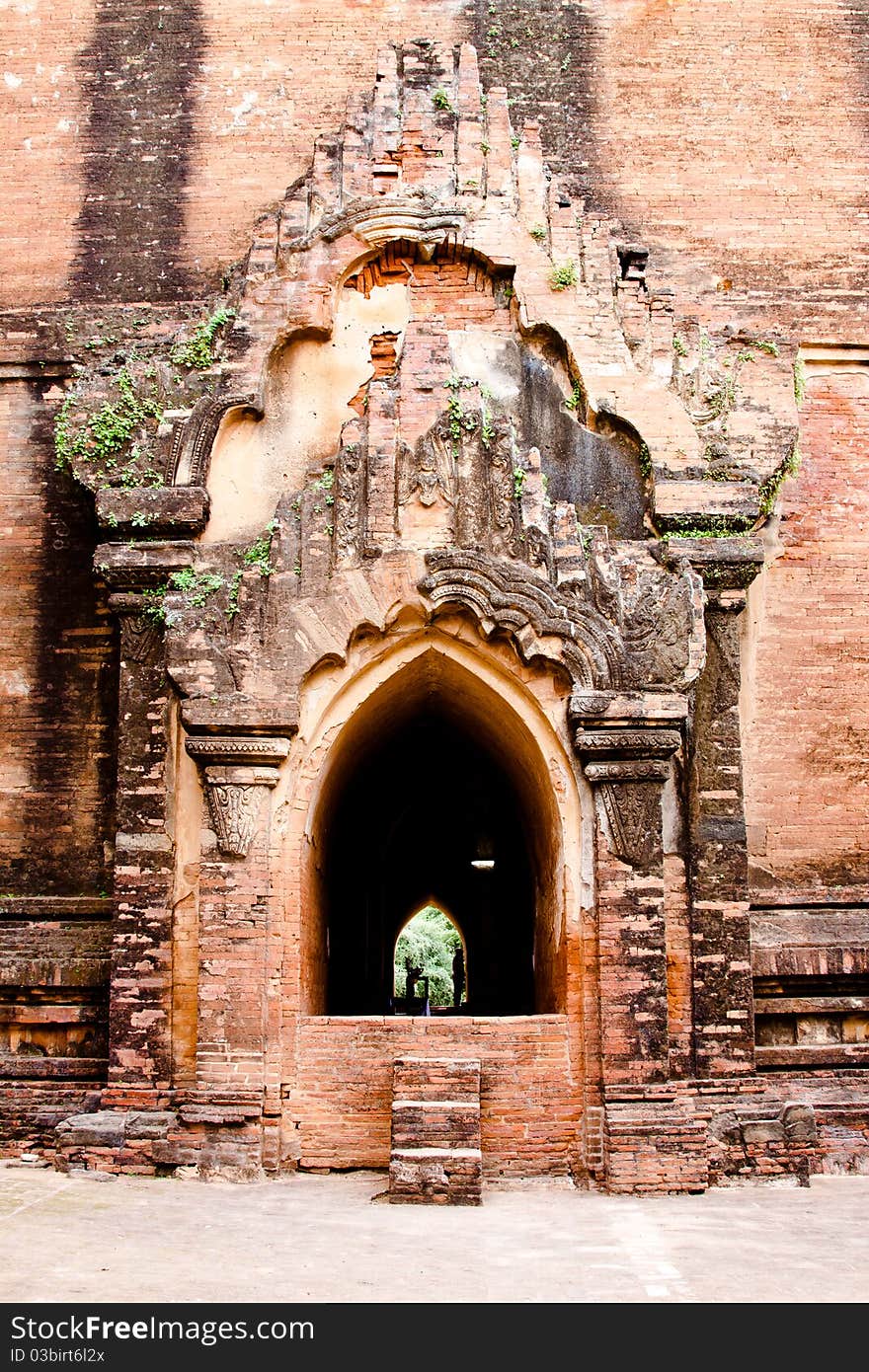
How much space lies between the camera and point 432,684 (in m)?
11.9

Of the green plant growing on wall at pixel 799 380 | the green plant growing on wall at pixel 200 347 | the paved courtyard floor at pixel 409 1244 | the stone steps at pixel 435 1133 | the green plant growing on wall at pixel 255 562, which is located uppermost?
the green plant growing on wall at pixel 799 380

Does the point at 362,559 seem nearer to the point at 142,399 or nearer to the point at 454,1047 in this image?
the point at 142,399

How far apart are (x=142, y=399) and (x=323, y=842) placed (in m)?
4.00

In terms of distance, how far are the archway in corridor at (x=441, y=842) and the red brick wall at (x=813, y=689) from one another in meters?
2.24

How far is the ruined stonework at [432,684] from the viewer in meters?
9.91

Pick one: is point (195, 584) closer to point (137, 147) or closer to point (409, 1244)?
point (409, 1244)

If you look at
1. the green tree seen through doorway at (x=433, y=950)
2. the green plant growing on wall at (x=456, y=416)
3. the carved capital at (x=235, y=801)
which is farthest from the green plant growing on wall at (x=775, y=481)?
the green tree seen through doorway at (x=433, y=950)

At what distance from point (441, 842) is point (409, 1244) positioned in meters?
14.4

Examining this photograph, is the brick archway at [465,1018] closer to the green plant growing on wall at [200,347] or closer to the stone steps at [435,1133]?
the stone steps at [435,1133]

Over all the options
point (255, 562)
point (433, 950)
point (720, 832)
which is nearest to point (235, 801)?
point (255, 562)

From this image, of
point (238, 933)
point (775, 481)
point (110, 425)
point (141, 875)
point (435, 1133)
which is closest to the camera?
point (435, 1133)

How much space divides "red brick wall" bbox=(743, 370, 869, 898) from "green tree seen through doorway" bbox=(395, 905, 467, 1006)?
31.7 meters

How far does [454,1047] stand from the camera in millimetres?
9984

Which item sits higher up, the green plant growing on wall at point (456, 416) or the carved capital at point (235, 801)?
the green plant growing on wall at point (456, 416)
